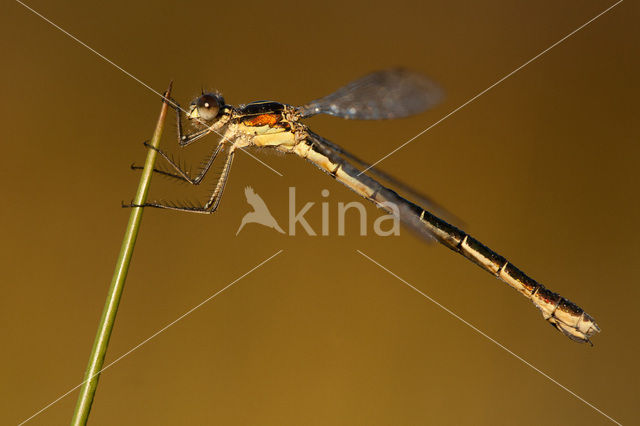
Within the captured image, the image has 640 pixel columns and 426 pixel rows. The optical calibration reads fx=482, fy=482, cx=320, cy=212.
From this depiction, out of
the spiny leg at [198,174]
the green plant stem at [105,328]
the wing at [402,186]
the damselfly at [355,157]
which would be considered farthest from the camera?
the wing at [402,186]

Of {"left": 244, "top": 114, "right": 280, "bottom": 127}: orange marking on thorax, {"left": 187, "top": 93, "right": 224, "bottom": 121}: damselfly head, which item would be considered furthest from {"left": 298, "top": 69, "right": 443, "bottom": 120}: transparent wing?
{"left": 187, "top": 93, "right": 224, "bottom": 121}: damselfly head

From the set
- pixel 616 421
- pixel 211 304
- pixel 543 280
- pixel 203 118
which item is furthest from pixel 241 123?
pixel 616 421

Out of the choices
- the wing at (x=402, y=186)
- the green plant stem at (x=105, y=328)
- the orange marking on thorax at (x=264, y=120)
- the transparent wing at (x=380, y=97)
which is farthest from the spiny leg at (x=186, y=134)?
the green plant stem at (x=105, y=328)

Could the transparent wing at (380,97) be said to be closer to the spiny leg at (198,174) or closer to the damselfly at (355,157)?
the damselfly at (355,157)

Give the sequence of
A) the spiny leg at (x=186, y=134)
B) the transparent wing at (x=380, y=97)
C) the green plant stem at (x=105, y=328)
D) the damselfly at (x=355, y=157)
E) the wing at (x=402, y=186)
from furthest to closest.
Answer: the wing at (x=402, y=186)
the transparent wing at (x=380, y=97)
the damselfly at (x=355, y=157)
the spiny leg at (x=186, y=134)
the green plant stem at (x=105, y=328)

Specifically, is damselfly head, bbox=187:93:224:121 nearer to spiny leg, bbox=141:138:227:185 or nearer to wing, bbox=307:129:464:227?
spiny leg, bbox=141:138:227:185

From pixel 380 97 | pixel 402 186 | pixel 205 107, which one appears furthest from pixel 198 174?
pixel 402 186

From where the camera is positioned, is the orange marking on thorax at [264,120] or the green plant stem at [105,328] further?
the orange marking on thorax at [264,120]

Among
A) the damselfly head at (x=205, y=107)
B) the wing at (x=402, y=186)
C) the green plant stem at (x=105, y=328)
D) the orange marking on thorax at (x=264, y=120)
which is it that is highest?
the wing at (x=402, y=186)
